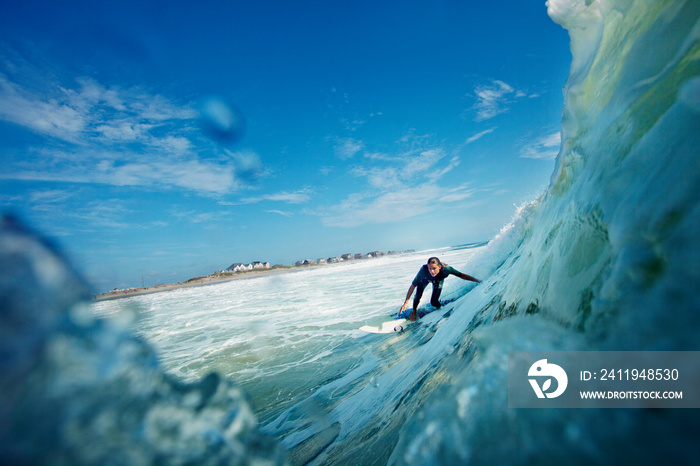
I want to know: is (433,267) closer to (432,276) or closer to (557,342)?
(432,276)

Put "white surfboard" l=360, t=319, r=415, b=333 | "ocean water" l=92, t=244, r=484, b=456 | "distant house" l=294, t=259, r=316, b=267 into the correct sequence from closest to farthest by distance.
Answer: "ocean water" l=92, t=244, r=484, b=456, "white surfboard" l=360, t=319, r=415, b=333, "distant house" l=294, t=259, r=316, b=267

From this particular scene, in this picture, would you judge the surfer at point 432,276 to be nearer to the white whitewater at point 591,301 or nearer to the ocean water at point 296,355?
the ocean water at point 296,355

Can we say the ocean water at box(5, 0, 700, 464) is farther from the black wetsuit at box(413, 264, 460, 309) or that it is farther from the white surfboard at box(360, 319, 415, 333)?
the black wetsuit at box(413, 264, 460, 309)

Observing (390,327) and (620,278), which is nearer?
(620,278)

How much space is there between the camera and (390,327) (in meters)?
6.32

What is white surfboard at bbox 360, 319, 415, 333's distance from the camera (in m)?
6.09

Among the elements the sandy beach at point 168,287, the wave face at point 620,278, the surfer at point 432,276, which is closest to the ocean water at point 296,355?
the surfer at point 432,276

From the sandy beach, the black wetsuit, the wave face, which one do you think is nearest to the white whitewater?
the wave face

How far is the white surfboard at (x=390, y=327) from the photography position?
20.0 feet

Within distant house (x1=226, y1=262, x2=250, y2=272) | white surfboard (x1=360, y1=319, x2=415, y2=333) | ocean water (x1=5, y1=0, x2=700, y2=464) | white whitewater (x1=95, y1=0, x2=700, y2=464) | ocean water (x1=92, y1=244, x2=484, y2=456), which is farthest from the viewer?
distant house (x1=226, y1=262, x2=250, y2=272)

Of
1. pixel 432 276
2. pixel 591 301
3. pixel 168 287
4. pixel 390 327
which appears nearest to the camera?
pixel 591 301

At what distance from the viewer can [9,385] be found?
2.61 feet

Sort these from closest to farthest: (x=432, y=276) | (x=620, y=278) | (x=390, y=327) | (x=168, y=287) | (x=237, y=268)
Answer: (x=620, y=278)
(x=390, y=327)
(x=432, y=276)
(x=168, y=287)
(x=237, y=268)

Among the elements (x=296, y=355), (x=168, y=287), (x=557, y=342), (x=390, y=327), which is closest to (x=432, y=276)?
(x=390, y=327)
